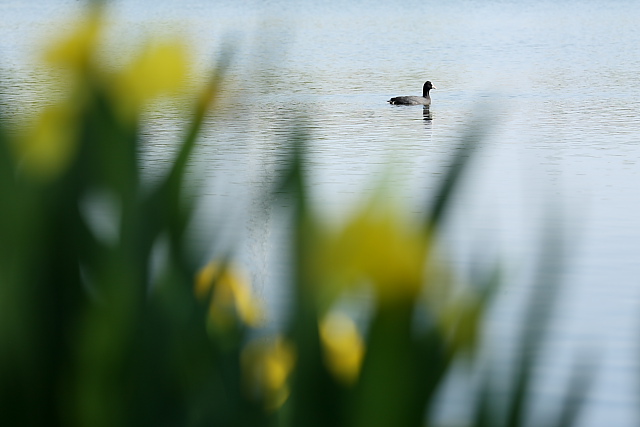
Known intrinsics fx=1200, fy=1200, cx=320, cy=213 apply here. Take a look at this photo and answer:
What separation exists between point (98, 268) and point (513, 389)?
0.97 feet

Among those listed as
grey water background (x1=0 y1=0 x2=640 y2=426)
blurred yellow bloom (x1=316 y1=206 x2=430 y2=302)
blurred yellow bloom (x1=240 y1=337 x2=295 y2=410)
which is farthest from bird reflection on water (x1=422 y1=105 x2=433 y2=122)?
blurred yellow bloom (x1=316 y1=206 x2=430 y2=302)

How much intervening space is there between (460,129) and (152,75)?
0.21m

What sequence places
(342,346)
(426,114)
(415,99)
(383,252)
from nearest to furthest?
(383,252) → (342,346) → (426,114) → (415,99)

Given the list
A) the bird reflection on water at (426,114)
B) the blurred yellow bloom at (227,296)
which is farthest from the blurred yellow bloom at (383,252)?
the bird reflection on water at (426,114)

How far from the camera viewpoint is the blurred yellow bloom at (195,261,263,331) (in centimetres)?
87

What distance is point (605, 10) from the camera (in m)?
63.2

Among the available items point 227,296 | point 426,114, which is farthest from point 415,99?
point 227,296

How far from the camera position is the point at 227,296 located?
0.97 meters

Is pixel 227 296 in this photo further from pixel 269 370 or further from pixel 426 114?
pixel 426 114

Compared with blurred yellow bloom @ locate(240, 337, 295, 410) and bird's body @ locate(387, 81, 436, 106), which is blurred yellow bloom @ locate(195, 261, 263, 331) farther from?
bird's body @ locate(387, 81, 436, 106)

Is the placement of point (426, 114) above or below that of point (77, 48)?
below

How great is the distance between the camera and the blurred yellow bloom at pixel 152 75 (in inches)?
31.7

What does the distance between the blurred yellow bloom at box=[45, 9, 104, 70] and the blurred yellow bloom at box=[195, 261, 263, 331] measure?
17cm

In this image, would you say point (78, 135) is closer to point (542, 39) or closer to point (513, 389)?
point (513, 389)
